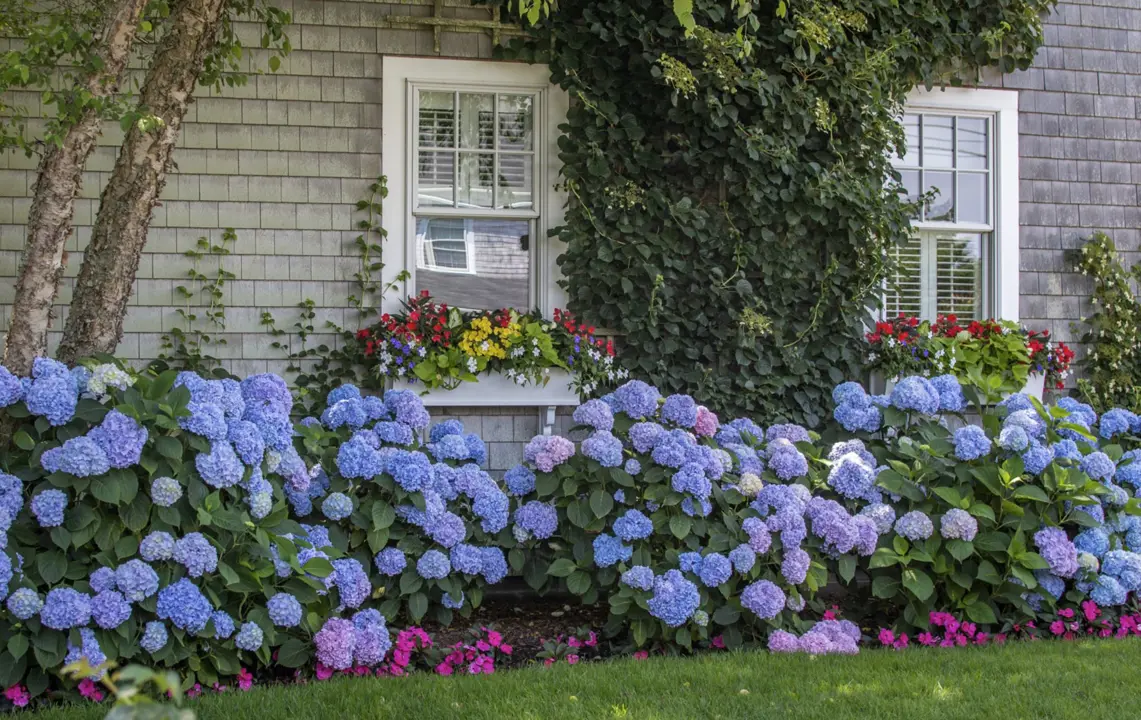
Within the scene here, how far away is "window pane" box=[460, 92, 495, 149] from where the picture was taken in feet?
17.7

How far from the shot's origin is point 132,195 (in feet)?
11.6

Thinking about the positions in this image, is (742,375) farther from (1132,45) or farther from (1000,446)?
(1132,45)

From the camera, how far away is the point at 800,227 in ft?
17.6

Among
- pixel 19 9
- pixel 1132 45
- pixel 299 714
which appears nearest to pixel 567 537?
pixel 299 714

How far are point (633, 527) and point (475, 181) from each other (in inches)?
97.2

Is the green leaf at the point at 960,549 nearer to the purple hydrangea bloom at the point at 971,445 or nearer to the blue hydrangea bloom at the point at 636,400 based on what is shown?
the purple hydrangea bloom at the point at 971,445

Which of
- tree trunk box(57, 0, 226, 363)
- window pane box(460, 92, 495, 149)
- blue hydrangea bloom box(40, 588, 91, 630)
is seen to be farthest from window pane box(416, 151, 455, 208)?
blue hydrangea bloom box(40, 588, 91, 630)

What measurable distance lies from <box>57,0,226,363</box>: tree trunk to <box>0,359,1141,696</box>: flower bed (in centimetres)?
43

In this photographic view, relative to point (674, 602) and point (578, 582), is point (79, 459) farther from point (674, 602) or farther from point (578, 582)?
point (674, 602)

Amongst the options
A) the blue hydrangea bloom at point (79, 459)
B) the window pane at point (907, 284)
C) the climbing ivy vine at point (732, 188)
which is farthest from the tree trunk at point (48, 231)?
the window pane at point (907, 284)

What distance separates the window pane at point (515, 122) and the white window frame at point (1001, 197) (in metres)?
2.32

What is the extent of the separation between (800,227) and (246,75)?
2941 millimetres

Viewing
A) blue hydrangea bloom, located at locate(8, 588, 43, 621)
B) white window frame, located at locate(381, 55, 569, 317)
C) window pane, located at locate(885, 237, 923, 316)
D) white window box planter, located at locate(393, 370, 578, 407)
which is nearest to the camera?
blue hydrangea bloom, located at locate(8, 588, 43, 621)

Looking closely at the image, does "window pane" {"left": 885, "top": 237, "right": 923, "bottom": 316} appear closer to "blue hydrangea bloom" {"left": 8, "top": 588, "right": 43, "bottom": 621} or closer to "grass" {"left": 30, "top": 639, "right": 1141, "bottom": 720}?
"grass" {"left": 30, "top": 639, "right": 1141, "bottom": 720}
